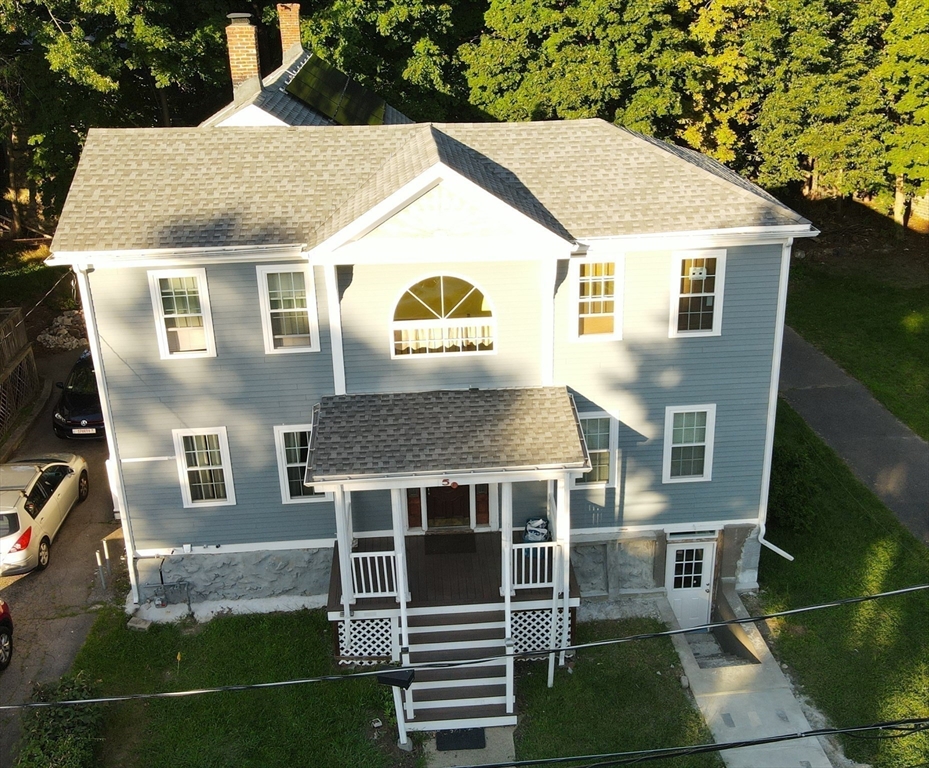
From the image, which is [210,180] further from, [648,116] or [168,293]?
[648,116]

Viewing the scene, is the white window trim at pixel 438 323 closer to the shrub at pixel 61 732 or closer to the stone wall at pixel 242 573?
the stone wall at pixel 242 573

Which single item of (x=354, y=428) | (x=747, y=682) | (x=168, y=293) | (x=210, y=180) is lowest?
(x=747, y=682)

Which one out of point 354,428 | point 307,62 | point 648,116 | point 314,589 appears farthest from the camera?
point 648,116

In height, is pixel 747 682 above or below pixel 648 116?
below

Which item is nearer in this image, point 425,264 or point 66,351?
point 425,264

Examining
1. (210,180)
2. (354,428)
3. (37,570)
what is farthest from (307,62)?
(37,570)

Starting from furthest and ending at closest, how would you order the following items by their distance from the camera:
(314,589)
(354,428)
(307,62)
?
(307,62) < (314,589) < (354,428)
